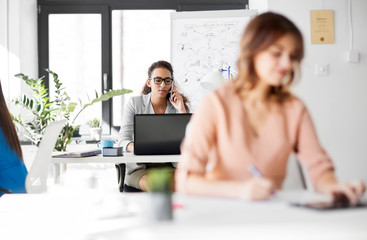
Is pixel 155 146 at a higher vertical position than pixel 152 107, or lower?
lower

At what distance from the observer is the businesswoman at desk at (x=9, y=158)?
2.20 metres

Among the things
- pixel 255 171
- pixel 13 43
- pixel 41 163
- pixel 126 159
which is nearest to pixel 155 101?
pixel 126 159

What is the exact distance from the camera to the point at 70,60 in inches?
193

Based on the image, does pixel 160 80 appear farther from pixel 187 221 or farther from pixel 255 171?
pixel 187 221

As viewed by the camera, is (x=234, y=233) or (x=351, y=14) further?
(x=351, y=14)

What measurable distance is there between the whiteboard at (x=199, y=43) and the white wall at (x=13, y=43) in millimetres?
1526

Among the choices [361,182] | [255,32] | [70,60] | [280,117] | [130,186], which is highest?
[70,60]

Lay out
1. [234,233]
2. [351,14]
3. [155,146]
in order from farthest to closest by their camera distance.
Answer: [351,14] → [155,146] → [234,233]

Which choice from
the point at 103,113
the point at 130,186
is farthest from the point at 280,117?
the point at 103,113

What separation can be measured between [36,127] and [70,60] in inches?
46.1

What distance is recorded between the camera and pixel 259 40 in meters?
1.27

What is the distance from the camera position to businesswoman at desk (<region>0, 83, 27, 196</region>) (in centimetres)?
220

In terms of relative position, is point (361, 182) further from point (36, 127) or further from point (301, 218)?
point (36, 127)

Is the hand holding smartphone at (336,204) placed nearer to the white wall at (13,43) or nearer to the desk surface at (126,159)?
the desk surface at (126,159)
